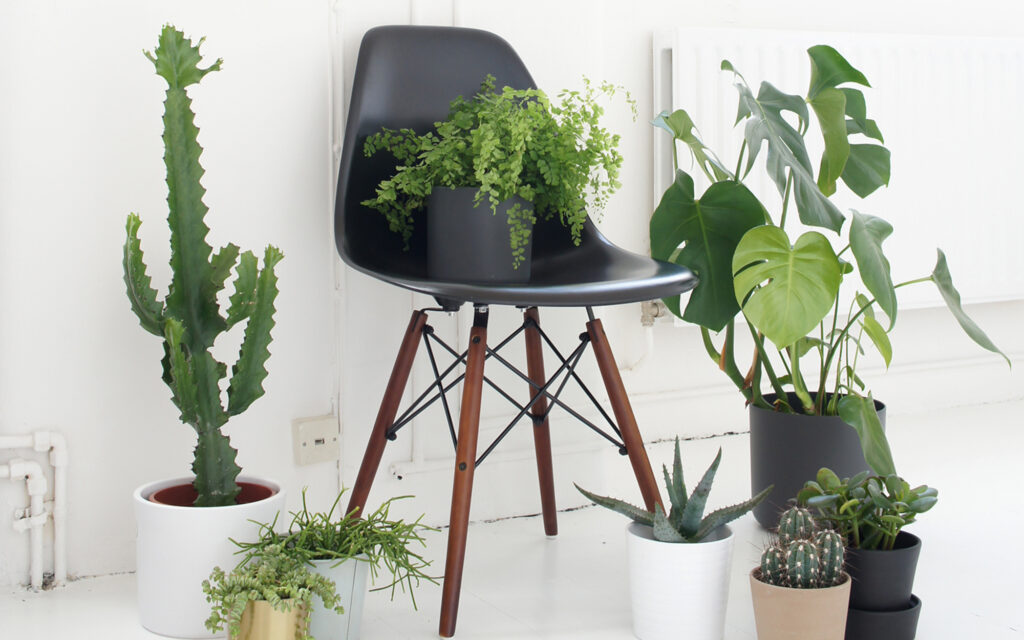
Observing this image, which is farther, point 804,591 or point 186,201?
point 186,201

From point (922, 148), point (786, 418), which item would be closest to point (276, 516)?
point (786, 418)

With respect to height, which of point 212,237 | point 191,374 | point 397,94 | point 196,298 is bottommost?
point 191,374

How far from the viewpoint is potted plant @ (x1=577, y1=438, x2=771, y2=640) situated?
1.40m

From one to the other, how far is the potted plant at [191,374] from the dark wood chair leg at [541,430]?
48 centimetres

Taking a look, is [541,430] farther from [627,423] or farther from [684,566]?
[684,566]

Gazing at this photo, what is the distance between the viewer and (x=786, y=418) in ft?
5.96

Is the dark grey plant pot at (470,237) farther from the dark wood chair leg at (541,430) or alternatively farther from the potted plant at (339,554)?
the potted plant at (339,554)

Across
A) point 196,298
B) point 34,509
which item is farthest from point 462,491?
point 34,509

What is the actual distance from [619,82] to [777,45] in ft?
1.34

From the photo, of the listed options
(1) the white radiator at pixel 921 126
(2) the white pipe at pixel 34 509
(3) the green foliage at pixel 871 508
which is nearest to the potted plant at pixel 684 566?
(3) the green foliage at pixel 871 508

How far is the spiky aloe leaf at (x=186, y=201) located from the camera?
1479mm

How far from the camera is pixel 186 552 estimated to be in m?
1.43

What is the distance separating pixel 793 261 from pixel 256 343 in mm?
816

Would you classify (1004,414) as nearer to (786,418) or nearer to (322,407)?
(786,418)
